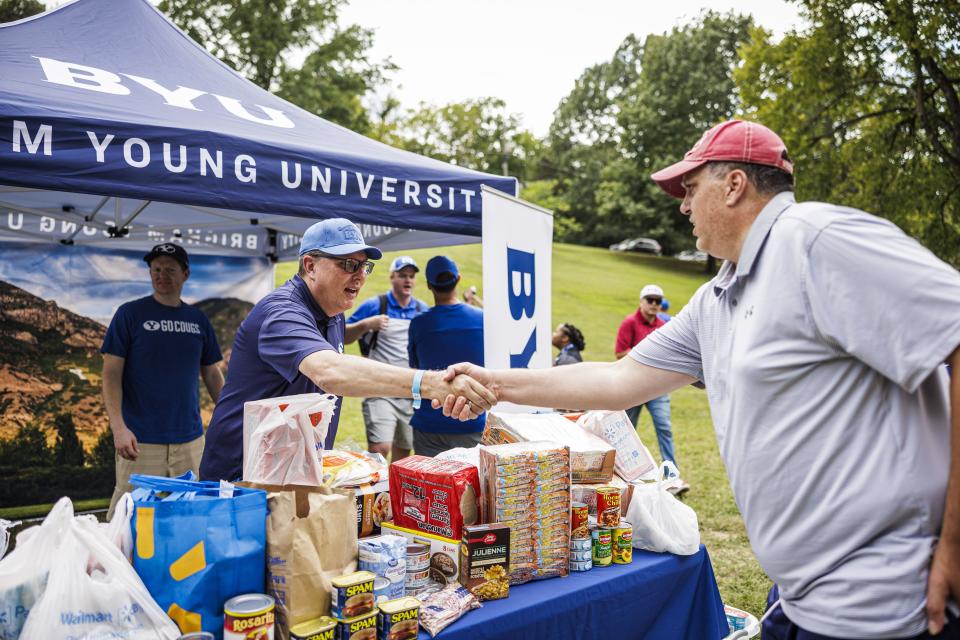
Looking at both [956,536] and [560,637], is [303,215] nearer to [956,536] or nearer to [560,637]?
[560,637]

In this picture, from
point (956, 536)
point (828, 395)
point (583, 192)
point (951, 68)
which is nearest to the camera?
point (956, 536)

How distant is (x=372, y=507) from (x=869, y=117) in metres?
13.1

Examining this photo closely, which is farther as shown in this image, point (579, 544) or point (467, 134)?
point (467, 134)

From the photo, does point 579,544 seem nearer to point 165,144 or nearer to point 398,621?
point 398,621

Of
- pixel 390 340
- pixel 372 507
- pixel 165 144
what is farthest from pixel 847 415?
pixel 390 340

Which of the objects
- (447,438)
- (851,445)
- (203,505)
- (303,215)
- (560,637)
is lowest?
(560,637)

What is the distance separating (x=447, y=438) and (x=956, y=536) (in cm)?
346

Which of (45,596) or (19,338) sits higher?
(19,338)

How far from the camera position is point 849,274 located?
4.47ft

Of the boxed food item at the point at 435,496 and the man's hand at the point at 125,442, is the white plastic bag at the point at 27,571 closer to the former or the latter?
the boxed food item at the point at 435,496

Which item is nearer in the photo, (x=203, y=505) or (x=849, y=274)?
(x=849, y=274)

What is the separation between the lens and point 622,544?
2.49 meters

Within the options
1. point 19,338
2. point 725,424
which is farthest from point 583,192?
point 725,424

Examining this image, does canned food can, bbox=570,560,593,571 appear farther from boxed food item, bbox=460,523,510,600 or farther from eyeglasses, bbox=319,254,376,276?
eyeglasses, bbox=319,254,376,276
